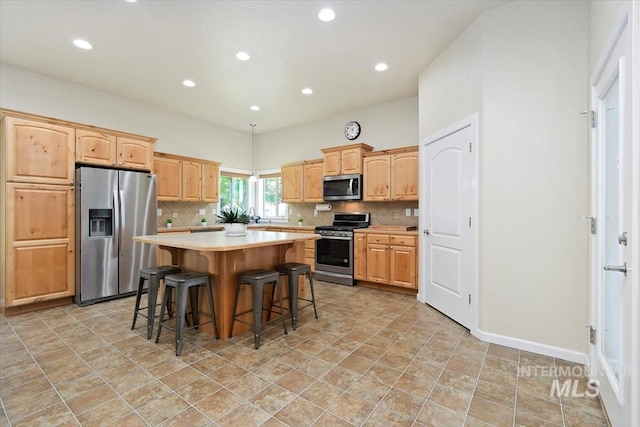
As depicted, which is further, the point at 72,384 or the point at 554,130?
the point at 554,130

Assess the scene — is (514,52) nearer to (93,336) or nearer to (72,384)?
(72,384)

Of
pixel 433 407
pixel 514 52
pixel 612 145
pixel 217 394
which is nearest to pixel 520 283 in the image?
pixel 612 145

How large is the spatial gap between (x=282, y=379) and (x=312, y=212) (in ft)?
14.3

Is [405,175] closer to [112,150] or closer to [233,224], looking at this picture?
[233,224]

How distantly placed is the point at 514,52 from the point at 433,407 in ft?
9.53

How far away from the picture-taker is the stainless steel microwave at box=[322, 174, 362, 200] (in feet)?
16.6

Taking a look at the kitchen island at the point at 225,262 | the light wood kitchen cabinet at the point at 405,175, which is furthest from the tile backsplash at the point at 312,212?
the kitchen island at the point at 225,262

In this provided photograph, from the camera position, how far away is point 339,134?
5.86 m

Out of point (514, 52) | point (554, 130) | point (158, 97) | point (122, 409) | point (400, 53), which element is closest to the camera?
point (122, 409)

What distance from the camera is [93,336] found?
282 centimetres

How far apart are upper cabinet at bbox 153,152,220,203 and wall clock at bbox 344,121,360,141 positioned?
2.68 m

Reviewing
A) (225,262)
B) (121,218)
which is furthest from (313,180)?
(225,262)

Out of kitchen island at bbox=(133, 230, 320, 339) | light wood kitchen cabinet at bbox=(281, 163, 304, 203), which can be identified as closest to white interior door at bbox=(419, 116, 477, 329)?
kitchen island at bbox=(133, 230, 320, 339)

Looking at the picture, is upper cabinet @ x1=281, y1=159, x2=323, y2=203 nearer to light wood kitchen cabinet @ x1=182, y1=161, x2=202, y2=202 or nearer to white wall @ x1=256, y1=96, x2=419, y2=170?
white wall @ x1=256, y1=96, x2=419, y2=170
